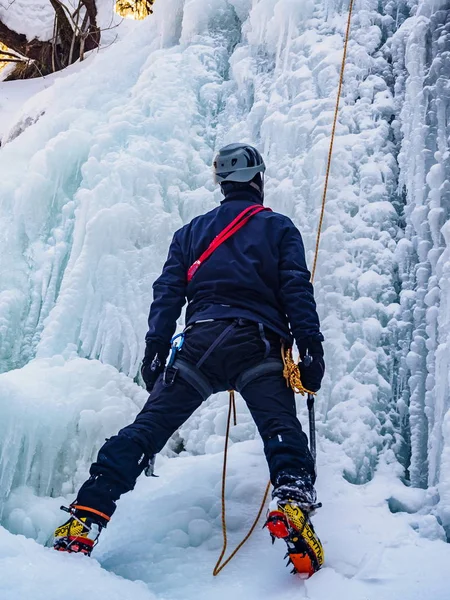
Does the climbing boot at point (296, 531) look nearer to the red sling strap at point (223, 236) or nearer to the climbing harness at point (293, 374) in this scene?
the climbing harness at point (293, 374)

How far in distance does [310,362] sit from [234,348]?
0.26 m

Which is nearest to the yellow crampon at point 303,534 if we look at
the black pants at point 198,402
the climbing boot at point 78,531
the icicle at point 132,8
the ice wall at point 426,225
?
the black pants at point 198,402

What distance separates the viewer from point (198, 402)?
86.6 inches

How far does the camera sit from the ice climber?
1.88 meters

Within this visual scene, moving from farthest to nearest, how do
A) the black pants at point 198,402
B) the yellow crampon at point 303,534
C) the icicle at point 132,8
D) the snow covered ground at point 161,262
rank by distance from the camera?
the icicle at point 132,8 → the snow covered ground at point 161,262 → the black pants at point 198,402 → the yellow crampon at point 303,534

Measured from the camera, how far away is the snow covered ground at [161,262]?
2.21m

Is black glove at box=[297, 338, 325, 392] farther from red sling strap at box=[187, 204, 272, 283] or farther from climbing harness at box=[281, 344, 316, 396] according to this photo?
red sling strap at box=[187, 204, 272, 283]

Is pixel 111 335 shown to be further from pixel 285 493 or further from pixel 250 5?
pixel 250 5

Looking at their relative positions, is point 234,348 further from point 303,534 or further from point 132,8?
point 132,8

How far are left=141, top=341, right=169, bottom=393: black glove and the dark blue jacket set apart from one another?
24 mm

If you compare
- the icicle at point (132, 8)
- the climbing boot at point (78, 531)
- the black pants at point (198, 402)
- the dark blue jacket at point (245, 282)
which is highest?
the icicle at point (132, 8)

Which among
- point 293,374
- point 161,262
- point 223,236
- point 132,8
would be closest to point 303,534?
point 293,374

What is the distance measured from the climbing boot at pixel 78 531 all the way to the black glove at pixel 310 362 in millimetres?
766

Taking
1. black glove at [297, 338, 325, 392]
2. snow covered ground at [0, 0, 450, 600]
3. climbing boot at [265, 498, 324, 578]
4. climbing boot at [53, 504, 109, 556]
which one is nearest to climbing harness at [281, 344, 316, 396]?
black glove at [297, 338, 325, 392]
